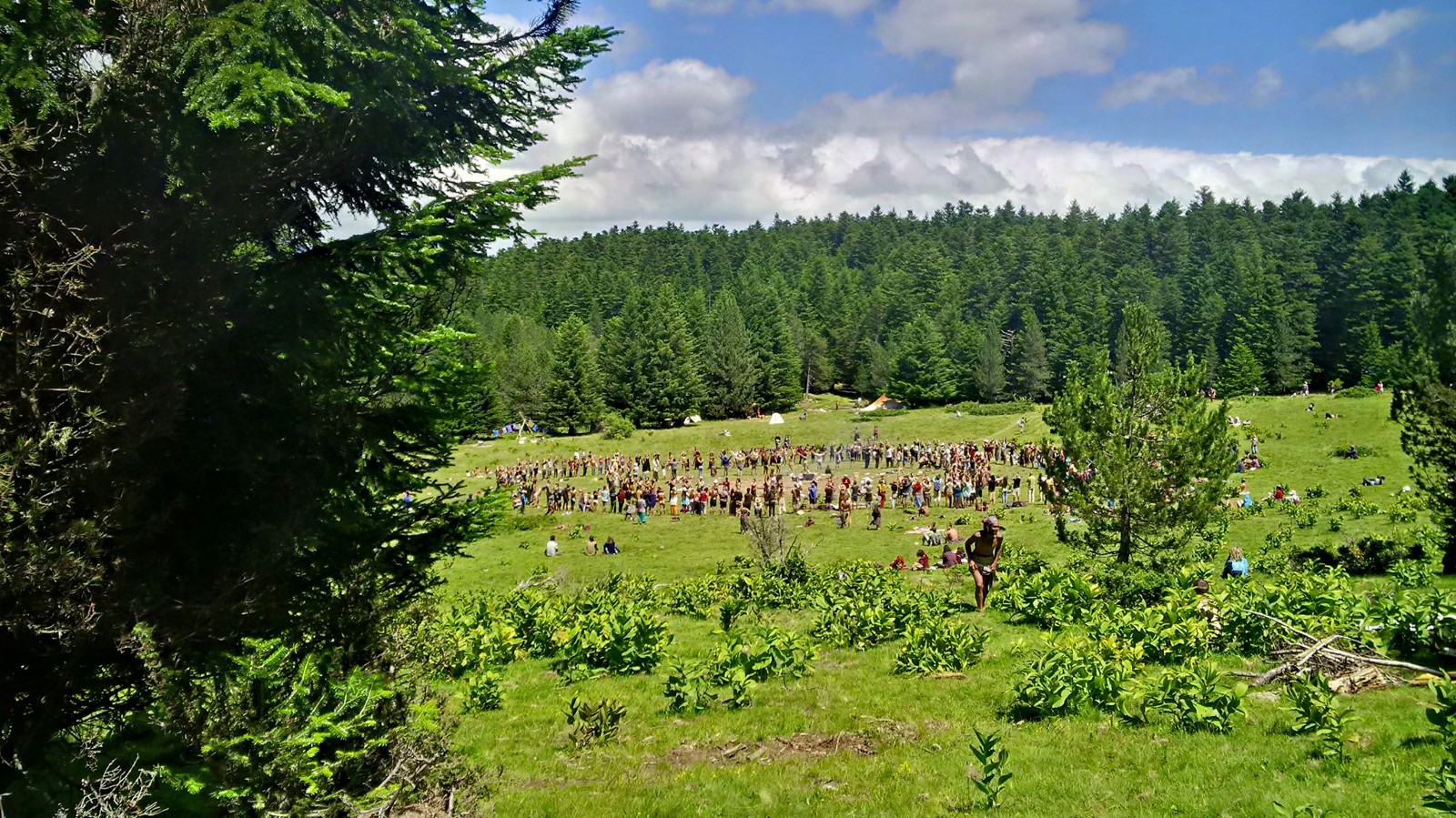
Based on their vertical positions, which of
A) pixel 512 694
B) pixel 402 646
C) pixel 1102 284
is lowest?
pixel 512 694

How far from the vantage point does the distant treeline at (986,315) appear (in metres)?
78.4

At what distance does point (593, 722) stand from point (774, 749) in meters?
2.06

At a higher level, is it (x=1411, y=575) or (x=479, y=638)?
(x=1411, y=575)

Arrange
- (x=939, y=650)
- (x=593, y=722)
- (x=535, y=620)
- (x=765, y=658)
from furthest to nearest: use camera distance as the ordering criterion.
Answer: (x=535, y=620) → (x=939, y=650) → (x=765, y=658) → (x=593, y=722)

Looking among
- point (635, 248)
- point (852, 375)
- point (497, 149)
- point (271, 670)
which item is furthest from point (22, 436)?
point (635, 248)

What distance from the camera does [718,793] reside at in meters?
7.46

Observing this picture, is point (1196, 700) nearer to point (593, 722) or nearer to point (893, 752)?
point (893, 752)

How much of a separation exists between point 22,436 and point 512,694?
800 cm

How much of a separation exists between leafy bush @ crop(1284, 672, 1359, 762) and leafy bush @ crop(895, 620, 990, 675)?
424cm

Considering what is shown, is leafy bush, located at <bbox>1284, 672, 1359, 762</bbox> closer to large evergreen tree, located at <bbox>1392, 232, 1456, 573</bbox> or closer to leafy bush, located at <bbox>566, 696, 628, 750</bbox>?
leafy bush, located at <bbox>566, 696, 628, 750</bbox>

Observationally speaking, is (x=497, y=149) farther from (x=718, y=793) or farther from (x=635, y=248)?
(x=635, y=248)

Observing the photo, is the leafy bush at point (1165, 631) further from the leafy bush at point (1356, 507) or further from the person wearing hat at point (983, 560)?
the leafy bush at point (1356, 507)

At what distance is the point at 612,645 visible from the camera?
488 inches

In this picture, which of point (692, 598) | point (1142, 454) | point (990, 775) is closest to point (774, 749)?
point (990, 775)
